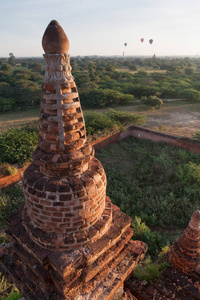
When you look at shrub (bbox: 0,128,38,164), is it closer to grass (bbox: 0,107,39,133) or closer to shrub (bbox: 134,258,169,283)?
shrub (bbox: 134,258,169,283)

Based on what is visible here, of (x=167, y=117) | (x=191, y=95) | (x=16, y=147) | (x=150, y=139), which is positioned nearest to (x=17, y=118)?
(x=16, y=147)

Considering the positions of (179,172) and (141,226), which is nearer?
(141,226)

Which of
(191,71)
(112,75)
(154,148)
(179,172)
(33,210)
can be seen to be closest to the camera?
(33,210)

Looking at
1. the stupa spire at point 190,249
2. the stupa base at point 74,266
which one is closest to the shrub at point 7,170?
the stupa base at point 74,266

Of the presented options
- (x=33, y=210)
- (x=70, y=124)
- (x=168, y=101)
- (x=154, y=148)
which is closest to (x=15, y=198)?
(x=33, y=210)

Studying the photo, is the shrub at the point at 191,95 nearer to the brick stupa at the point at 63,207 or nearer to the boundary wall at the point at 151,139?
the boundary wall at the point at 151,139

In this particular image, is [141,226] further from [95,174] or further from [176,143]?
[176,143]
